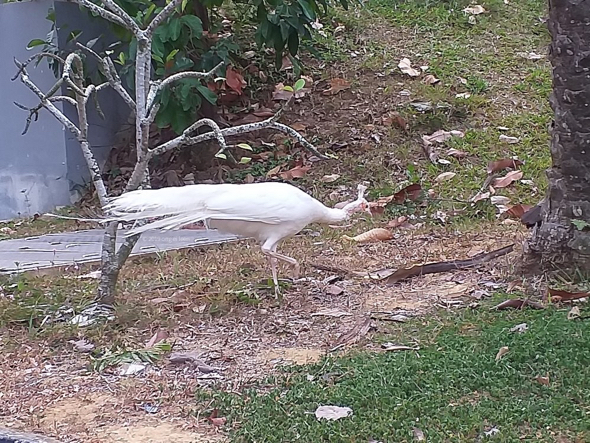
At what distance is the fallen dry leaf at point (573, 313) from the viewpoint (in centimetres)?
368

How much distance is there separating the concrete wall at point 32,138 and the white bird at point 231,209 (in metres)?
3.50

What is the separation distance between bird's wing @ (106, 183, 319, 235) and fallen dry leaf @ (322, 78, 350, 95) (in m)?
4.21

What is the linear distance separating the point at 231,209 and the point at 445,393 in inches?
59.6

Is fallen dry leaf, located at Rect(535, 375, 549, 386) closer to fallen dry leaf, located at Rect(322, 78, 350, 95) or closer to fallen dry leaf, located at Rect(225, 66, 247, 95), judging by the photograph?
fallen dry leaf, located at Rect(225, 66, 247, 95)

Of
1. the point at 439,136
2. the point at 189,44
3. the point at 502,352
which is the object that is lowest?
the point at 439,136

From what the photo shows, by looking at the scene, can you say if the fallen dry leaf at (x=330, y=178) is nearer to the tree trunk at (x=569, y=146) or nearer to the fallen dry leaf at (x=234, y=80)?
the fallen dry leaf at (x=234, y=80)

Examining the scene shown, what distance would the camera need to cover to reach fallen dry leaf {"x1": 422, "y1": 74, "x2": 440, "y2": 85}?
8523 millimetres

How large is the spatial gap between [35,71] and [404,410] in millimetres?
5576

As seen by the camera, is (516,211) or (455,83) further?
(455,83)

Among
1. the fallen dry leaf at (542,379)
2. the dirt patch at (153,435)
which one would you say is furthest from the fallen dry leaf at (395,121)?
the dirt patch at (153,435)

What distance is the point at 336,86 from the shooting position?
28.2 feet

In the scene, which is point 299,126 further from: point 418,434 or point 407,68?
point 418,434

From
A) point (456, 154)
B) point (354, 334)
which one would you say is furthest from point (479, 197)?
point (354, 334)

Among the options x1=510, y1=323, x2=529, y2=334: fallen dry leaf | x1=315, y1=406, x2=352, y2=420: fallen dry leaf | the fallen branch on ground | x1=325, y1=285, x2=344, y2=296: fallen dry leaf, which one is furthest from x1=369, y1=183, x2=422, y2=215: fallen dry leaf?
x1=315, y1=406, x2=352, y2=420: fallen dry leaf
